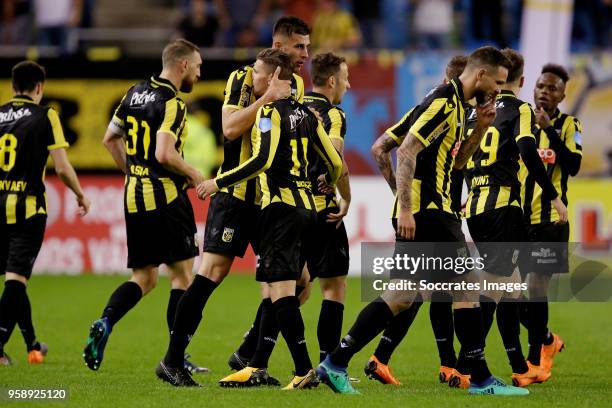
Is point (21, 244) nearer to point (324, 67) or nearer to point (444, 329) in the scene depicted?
point (324, 67)

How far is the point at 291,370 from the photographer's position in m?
9.64

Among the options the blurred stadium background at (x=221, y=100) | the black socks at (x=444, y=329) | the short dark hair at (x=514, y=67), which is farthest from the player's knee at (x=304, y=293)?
the blurred stadium background at (x=221, y=100)

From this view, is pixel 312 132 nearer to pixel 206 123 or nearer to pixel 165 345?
pixel 165 345

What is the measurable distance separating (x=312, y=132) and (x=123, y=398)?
2303 millimetres

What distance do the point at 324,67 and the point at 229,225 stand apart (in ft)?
5.45

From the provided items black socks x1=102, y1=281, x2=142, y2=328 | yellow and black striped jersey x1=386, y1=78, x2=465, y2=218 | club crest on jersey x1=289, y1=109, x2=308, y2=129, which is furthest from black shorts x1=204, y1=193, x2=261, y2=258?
yellow and black striped jersey x1=386, y1=78, x2=465, y2=218

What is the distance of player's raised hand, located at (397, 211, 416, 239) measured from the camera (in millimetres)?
7941

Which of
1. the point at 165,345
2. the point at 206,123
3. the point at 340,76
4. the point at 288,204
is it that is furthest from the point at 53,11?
the point at 288,204

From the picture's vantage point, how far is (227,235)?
8531 mm

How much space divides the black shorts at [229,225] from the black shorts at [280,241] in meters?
0.43

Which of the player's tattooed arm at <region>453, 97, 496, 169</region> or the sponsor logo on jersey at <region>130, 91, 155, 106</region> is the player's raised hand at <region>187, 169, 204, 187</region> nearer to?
the sponsor logo on jersey at <region>130, 91, 155, 106</region>

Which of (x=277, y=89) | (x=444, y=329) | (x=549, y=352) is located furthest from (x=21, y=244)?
(x=549, y=352)

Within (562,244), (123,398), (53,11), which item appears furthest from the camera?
(53,11)

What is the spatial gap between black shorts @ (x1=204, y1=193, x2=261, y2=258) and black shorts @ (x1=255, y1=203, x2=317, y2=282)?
0.43 m
